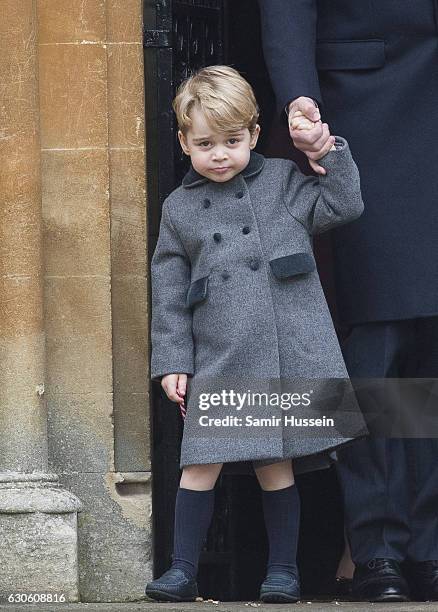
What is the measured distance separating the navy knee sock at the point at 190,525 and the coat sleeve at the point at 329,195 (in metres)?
0.76

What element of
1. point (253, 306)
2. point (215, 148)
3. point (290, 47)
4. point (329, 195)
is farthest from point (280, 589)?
point (290, 47)

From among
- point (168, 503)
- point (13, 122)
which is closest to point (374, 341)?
point (168, 503)

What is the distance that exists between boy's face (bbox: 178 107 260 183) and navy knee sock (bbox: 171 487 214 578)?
2.74ft

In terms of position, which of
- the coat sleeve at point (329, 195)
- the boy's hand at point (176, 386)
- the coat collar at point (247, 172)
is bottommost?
the boy's hand at point (176, 386)

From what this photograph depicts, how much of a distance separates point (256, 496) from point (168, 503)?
1.29ft

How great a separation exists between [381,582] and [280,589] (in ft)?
1.01

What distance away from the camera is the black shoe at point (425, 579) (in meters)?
4.82

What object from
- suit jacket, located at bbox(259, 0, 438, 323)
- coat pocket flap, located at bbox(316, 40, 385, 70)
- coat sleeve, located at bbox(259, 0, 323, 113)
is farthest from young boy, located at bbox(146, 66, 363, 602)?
coat pocket flap, located at bbox(316, 40, 385, 70)

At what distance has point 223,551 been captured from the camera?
212 inches

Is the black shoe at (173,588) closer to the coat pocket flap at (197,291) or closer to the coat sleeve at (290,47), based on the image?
the coat pocket flap at (197,291)

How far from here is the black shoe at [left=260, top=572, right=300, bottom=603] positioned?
456cm

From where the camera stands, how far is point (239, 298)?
4.60 meters

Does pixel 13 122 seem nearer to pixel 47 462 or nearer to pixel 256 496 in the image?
pixel 47 462

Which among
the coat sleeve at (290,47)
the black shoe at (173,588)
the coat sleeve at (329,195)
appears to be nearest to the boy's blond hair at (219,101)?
the coat sleeve at (290,47)
